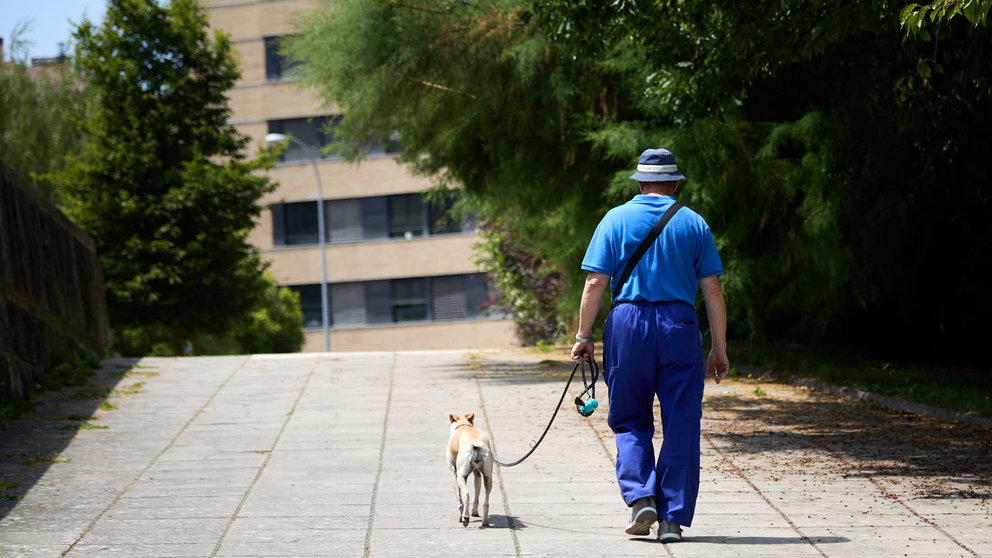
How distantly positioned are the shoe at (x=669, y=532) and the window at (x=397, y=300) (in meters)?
42.5

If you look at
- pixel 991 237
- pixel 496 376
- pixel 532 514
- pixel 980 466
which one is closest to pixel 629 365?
pixel 532 514

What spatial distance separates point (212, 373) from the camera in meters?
14.0

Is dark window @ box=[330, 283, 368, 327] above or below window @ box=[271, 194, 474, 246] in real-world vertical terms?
below

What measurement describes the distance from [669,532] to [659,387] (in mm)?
724

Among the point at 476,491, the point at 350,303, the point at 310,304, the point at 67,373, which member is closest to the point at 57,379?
the point at 67,373

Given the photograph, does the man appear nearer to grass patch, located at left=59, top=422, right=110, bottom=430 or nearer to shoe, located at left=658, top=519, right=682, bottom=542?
shoe, located at left=658, top=519, right=682, bottom=542

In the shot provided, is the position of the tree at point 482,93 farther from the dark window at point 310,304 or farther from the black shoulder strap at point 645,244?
the dark window at point 310,304

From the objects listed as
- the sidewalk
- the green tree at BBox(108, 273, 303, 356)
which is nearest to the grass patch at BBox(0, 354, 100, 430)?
the sidewalk

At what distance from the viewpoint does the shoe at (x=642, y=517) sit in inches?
231

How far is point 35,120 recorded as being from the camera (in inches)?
1153

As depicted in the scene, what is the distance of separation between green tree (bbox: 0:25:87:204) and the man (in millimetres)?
24723

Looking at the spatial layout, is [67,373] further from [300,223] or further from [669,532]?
[300,223]

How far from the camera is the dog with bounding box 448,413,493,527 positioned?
6.04 meters

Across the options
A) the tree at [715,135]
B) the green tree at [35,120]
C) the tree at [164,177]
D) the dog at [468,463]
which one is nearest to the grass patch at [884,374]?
the tree at [715,135]
